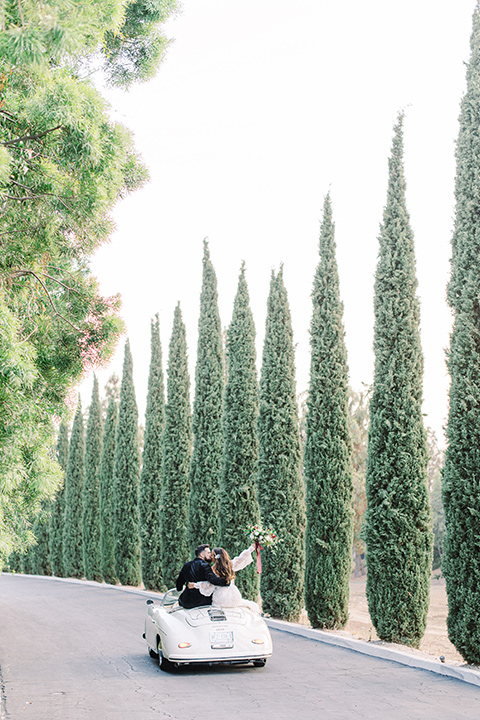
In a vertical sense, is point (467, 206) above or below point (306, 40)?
below

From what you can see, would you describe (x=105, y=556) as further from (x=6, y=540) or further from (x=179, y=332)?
(x=6, y=540)

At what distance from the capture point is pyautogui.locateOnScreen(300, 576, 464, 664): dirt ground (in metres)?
13.5

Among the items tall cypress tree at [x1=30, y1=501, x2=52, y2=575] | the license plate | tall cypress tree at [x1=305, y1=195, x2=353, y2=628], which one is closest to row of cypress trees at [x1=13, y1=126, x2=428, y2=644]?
tall cypress tree at [x1=305, y1=195, x2=353, y2=628]

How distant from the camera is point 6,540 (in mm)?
8070

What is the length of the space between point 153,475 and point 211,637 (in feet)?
55.2

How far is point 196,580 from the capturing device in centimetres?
912

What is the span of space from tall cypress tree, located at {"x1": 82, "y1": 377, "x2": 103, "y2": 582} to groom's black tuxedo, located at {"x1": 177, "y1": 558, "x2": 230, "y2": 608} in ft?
70.4

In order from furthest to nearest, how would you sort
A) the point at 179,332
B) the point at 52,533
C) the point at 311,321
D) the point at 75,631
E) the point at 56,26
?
1. the point at 52,533
2. the point at 179,332
3. the point at 311,321
4. the point at 75,631
5. the point at 56,26

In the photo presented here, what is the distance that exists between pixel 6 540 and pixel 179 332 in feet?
53.1

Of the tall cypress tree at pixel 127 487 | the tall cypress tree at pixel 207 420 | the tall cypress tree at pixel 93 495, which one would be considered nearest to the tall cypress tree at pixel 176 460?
the tall cypress tree at pixel 207 420

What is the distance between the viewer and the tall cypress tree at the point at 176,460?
21.9 meters

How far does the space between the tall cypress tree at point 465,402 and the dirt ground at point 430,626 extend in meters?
1.22

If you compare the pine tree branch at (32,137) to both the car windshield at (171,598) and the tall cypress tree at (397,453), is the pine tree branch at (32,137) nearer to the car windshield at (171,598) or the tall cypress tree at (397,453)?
the car windshield at (171,598)

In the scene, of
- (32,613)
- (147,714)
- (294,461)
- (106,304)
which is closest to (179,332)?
(294,461)
